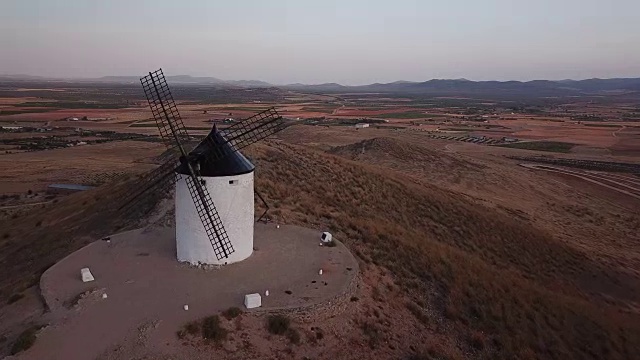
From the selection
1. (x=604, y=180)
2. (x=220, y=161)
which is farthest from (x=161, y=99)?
(x=604, y=180)

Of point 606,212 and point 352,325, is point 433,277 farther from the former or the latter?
point 606,212

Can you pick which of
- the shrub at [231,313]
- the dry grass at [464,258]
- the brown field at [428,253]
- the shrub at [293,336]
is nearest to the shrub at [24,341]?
the brown field at [428,253]

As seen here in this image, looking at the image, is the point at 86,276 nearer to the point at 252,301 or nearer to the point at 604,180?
the point at 252,301

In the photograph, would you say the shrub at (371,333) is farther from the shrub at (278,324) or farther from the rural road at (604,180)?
the rural road at (604,180)

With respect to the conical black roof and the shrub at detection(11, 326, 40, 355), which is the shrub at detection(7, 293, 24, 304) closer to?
the shrub at detection(11, 326, 40, 355)

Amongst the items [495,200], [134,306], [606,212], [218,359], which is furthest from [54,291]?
[606,212]

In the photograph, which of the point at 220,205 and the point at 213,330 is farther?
the point at 220,205
